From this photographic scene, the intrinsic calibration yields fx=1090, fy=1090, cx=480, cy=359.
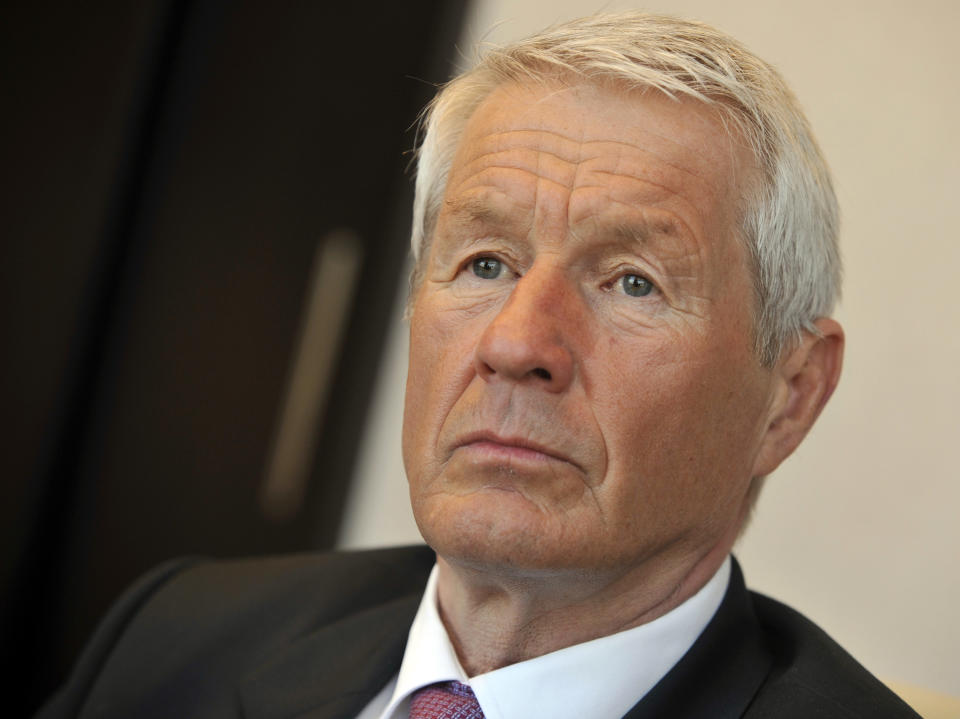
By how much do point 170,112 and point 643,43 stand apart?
2017 mm

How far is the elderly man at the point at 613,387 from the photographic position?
148 centimetres

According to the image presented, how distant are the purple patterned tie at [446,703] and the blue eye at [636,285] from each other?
0.62m

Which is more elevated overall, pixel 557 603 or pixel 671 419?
pixel 671 419

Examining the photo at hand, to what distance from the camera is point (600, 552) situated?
1.47 meters

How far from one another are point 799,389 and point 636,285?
37cm

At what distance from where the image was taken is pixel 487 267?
5.57 ft

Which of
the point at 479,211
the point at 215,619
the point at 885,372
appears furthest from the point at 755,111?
the point at 885,372

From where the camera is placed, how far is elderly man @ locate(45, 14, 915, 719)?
1479 millimetres

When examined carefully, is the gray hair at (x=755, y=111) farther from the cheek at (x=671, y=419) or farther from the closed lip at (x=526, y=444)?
the closed lip at (x=526, y=444)

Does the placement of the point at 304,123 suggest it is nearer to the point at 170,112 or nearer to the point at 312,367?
the point at 170,112

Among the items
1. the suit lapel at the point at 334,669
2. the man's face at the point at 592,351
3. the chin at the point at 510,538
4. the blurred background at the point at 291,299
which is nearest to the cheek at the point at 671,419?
the man's face at the point at 592,351

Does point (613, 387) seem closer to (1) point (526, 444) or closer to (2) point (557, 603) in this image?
(1) point (526, 444)

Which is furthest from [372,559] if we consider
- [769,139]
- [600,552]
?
[769,139]

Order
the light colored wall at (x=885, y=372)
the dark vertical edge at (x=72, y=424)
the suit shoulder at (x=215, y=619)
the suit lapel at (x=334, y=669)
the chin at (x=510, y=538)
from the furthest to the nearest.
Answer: the dark vertical edge at (x=72, y=424) < the light colored wall at (x=885, y=372) < the suit shoulder at (x=215, y=619) < the suit lapel at (x=334, y=669) < the chin at (x=510, y=538)
